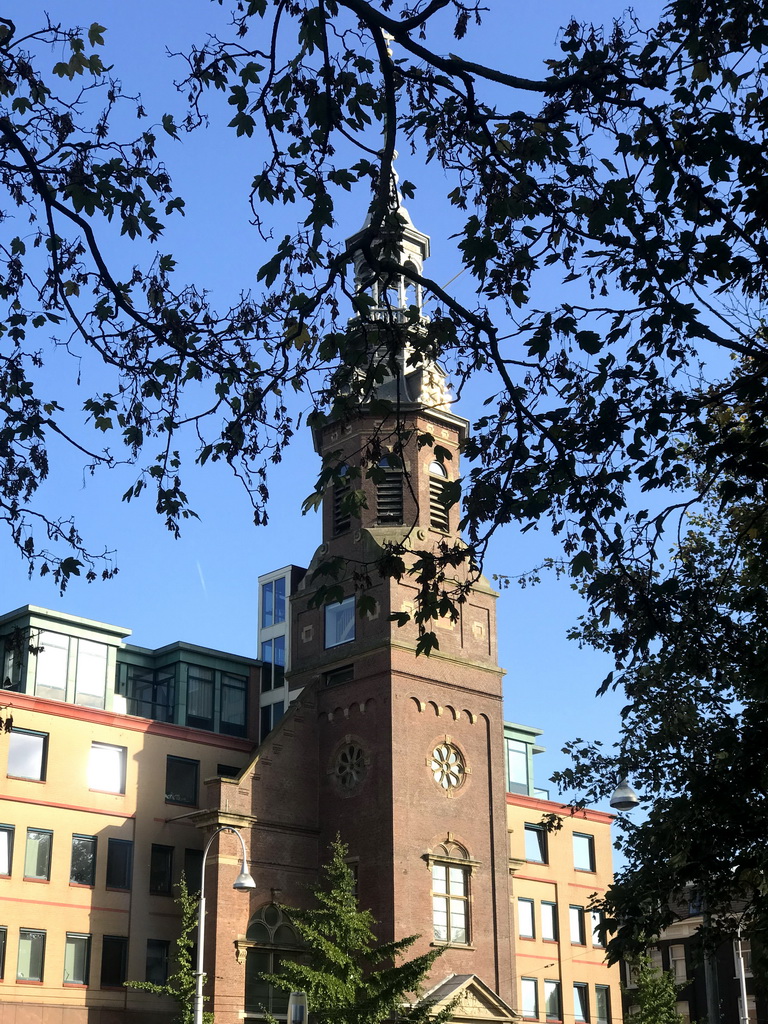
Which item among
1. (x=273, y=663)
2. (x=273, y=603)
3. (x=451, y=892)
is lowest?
(x=451, y=892)

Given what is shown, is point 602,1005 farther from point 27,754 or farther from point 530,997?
point 27,754

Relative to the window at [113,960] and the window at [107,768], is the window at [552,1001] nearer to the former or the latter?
the window at [113,960]

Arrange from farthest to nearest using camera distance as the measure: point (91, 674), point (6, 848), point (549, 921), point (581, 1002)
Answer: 1. point (581, 1002)
2. point (549, 921)
3. point (91, 674)
4. point (6, 848)

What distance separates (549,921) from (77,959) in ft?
78.4

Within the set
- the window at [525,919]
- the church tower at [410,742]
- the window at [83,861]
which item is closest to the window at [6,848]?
the window at [83,861]

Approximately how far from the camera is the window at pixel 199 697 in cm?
5544

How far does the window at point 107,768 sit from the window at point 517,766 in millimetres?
20330

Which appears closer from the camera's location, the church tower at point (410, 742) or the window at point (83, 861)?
the church tower at point (410, 742)

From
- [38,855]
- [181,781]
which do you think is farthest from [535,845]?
[38,855]

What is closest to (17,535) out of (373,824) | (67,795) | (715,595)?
(715,595)

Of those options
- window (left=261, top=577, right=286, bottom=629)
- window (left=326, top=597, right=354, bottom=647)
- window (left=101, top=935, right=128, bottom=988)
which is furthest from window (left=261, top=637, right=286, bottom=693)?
window (left=101, top=935, right=128, bottom=988)

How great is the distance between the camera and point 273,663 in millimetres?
59125

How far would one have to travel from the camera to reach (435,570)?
44.4 ft

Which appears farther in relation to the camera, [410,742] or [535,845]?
[535,845]
